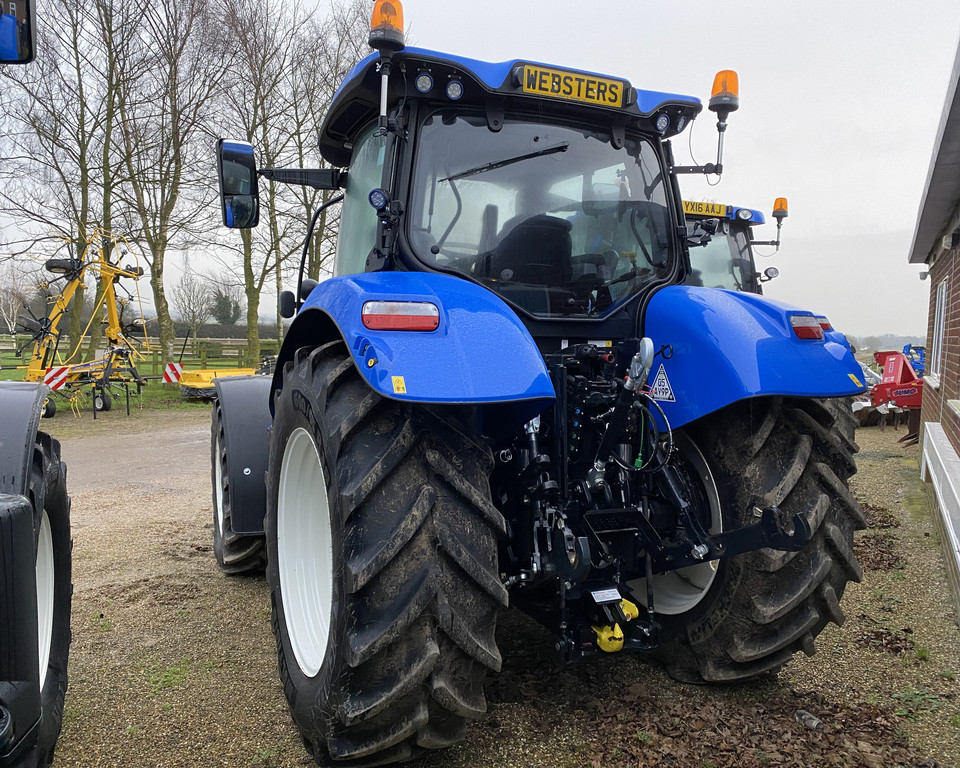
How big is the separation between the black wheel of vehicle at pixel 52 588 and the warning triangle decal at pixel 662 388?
213 cm

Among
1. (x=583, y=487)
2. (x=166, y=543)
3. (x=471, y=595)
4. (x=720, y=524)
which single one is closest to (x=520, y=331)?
(x=583, y=487)

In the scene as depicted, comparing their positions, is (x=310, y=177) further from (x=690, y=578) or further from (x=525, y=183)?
(x=690, y=578)

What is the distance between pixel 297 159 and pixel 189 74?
2907 mm

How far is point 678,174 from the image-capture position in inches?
133

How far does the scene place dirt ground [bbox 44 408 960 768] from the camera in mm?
2447

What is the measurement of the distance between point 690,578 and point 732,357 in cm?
99

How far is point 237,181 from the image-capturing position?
3.33m

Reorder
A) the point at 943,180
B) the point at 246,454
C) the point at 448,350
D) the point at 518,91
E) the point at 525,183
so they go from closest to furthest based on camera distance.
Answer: the point at 448,350 → the point at 518,91 → the point at 525,183 → the point at 246,454 → the point at 943,180

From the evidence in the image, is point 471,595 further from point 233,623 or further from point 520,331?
point 233,623

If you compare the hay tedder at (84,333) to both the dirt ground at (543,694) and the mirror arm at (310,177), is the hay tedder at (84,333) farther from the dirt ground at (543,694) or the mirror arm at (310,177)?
the mirror arm at (310,177)

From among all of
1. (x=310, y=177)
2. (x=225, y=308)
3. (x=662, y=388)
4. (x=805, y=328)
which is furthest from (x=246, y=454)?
(x=225, y=308)

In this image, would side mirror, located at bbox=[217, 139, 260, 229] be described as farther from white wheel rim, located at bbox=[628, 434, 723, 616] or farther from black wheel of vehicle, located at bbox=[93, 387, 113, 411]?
black wheel of vehicle, located at bbox=[93, 387, 113, 411]

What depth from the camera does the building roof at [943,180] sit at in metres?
5.18

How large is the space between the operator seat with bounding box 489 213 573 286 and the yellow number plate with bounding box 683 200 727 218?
560cm
